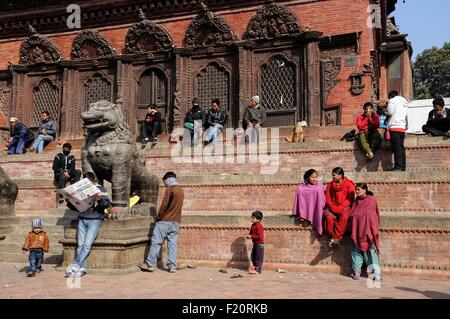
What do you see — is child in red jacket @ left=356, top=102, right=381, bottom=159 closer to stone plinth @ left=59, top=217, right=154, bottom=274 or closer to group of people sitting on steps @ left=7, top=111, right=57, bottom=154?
stone plinth @ left=59, top=217, right=154, bottom=274

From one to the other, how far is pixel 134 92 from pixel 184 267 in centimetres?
1191

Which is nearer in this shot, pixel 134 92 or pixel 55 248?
pixel 55 248

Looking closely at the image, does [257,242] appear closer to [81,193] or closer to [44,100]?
[81,193]

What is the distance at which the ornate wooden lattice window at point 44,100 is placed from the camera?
66.5 ft

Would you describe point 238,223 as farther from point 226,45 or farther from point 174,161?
point 226,45

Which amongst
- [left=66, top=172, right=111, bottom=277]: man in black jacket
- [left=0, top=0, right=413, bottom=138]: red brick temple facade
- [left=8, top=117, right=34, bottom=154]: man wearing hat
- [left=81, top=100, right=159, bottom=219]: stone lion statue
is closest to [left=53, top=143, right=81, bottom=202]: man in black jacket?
[left=81, top=100, right=159, bottom=219]: stone lion statue

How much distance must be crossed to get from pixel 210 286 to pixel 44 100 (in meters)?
16.0

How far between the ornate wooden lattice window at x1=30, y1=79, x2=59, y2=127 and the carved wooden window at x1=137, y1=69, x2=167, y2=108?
3.93m

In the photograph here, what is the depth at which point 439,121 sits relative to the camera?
1152cm

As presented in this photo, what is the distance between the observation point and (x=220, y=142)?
15.2 meters

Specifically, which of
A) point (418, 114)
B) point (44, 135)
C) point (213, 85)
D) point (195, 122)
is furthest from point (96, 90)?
point (418, 114)

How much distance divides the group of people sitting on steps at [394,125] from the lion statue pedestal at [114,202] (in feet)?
18.2

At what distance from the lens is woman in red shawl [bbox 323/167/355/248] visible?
27.5ft
